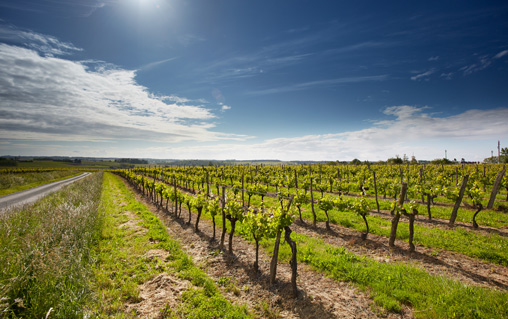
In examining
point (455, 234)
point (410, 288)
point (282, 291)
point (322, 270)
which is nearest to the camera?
point (410, 288)

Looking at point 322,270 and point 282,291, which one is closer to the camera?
point 282,291

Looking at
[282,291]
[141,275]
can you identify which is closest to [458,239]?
[282,291]

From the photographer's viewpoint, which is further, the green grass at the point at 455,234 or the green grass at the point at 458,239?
the green grass at the point at 455,234

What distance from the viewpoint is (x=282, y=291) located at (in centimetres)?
654

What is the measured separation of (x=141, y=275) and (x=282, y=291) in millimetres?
5294

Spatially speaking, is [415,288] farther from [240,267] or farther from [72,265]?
[72,265]

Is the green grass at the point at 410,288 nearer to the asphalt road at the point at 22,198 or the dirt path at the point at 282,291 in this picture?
the dirt path at the point at 282,291

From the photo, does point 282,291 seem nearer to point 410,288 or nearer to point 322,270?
point 322,270

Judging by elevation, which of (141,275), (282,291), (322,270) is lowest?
(141,275)

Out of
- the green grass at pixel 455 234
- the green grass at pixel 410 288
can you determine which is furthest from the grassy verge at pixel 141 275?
the green grass at pixel 455 234

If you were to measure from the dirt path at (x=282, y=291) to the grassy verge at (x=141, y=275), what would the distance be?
57cm

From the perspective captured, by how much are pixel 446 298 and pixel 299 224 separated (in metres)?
8.17

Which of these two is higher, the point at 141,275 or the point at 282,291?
the point at 282,291

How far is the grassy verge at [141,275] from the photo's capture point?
5.53 m
